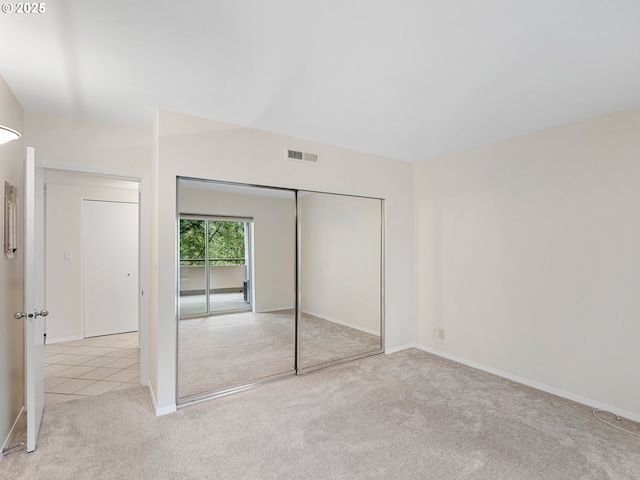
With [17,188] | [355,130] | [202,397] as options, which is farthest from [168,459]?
[355,130]

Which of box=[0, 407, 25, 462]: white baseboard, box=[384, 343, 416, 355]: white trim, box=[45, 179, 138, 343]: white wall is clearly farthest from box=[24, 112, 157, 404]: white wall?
box=[384, 343, 416, 355]: white trim

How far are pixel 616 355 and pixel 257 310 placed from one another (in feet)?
11.2

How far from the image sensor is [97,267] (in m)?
4.86

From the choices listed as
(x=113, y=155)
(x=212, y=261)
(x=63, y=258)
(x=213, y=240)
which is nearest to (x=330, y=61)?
(x=213, y=240)

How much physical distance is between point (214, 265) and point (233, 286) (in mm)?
403

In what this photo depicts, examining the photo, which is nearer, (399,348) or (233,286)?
(233,286)

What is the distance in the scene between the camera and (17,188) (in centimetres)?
254

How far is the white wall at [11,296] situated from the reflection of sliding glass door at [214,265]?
116 centimetres

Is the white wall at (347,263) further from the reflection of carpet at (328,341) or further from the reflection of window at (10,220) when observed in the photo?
the reflection of window at (10,220)

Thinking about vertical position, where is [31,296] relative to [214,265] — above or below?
below

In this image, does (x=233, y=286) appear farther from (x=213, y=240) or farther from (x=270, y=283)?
(x=213, y=240)

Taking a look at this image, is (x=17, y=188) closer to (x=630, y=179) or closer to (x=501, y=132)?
(x=501, y=132)

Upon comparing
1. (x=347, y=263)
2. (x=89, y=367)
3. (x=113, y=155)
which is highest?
(x=113, y=155)

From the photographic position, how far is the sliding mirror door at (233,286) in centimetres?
300
